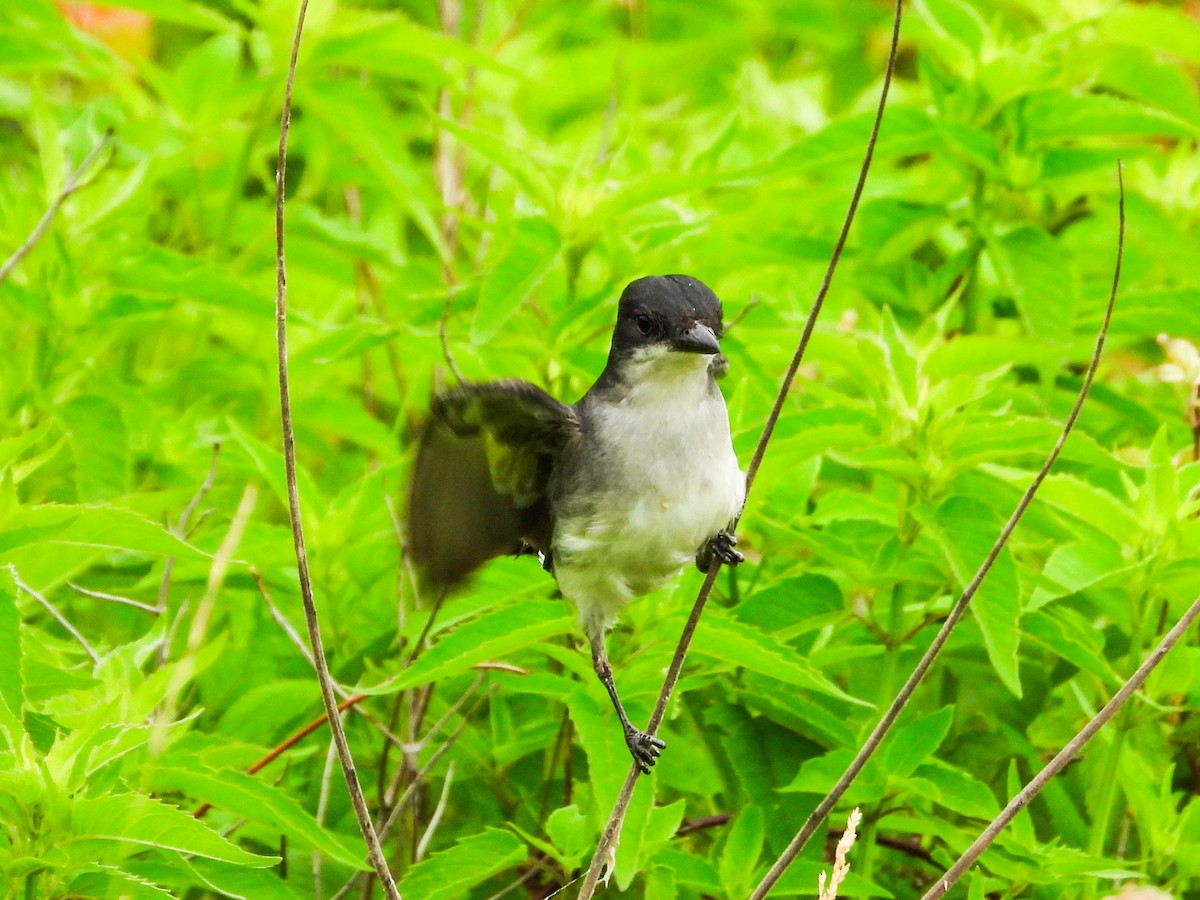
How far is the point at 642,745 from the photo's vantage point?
2586mm

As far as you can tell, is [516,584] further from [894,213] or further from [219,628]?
[894,213]

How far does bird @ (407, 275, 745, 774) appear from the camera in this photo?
2787mm

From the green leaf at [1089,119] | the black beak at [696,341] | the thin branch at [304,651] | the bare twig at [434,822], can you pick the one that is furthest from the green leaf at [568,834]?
the green leaf at [1089,119]

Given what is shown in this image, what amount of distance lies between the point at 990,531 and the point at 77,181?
2.20m

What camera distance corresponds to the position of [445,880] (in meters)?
2.65

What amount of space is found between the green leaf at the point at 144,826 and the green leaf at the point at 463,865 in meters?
0.40

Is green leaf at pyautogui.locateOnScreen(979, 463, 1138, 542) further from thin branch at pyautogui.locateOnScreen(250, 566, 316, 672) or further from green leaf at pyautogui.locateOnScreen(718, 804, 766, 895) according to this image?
thin branch at pyautogui.locateOnScreen(250, 566, 316, 672)

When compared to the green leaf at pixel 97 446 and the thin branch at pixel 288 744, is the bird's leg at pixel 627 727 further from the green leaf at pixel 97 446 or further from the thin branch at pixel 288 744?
the green leaf at pixel 97 446

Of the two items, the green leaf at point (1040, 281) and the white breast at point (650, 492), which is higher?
the green leaf at point (1040, 281)

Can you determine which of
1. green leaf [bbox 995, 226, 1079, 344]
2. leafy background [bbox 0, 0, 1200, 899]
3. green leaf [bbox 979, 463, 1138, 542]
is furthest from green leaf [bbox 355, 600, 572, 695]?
green leaf [bbox 995, 226, 1079, 344]

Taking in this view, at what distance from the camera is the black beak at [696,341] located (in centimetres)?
275

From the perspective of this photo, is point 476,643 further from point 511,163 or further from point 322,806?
point 511,163

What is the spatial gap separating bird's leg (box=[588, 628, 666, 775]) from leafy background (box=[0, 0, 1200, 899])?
0.13 ft

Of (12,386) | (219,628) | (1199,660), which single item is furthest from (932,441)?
(12,386)
